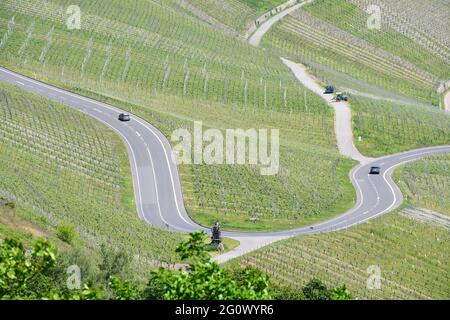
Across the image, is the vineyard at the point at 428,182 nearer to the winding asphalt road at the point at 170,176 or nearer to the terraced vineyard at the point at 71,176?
the winding asphalt road at the point at 170,176

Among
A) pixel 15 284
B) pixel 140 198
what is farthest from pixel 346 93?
pixel 15 284

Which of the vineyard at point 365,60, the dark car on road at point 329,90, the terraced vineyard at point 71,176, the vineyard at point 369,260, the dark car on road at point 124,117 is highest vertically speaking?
the vineyard at point 365,60

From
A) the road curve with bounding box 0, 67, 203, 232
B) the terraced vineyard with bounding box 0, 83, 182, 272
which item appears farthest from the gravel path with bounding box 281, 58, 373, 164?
the terraced vineyard with bounding box 0, 83, 182, 272

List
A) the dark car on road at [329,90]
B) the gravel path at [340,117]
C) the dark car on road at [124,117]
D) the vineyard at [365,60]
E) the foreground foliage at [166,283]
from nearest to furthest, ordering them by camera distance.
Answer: the foreground foliage at [166,283] < the dark car on road at [124,117] < the gravel path at [340,117] < the dark car on road at [329,90] < the vineyard at [365,60]

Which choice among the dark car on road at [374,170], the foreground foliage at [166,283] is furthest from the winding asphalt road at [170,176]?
the foreground foliage at [166,283]

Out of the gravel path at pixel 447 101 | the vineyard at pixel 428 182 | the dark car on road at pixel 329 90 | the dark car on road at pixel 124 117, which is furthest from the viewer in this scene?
the gravel path at pixel 447 101

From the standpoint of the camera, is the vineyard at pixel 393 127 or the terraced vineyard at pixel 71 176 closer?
the terraced vineyard at pixel 71 176
